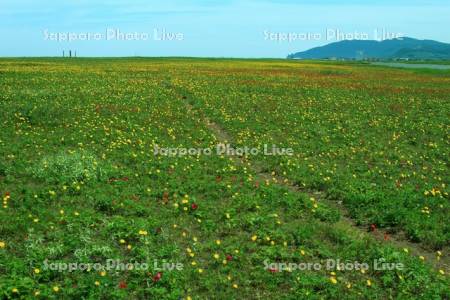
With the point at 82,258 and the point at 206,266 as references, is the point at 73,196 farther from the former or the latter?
the point at 206,266

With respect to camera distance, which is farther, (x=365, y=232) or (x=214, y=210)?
(x=214, y=210)

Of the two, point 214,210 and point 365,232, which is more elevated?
point 214,210

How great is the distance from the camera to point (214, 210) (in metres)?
11.6

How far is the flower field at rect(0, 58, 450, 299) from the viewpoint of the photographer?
27.6ft

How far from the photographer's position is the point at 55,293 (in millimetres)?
7637

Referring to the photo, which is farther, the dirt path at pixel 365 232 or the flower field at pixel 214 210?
the dirt path at pixel 365 232

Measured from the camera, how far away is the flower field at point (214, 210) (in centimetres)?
841

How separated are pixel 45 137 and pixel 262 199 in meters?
9.79

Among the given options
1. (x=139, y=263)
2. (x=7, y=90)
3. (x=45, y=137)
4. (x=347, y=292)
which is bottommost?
Answer: (x=347, y=292)

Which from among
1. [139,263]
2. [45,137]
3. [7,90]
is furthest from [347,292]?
[7,90]

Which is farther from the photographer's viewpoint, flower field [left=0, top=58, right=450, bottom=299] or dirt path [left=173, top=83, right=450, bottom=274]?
dirt path [left=173, top=83, right=450, bottom=274]

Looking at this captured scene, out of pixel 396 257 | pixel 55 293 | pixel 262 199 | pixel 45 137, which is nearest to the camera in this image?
pixel 55 293

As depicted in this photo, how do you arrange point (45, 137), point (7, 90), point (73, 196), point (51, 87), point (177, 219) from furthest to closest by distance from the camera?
point (51, 87), point (7, 90), point (45, 137), point (73, 196), point (177, 219)

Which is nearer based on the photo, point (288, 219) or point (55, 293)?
point (55, 293)
